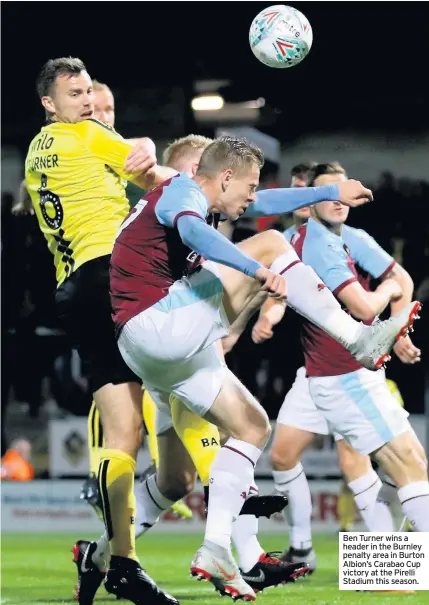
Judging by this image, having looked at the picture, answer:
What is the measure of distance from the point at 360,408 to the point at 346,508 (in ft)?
13.0

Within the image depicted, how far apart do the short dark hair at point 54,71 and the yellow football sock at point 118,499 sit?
1.49 metres

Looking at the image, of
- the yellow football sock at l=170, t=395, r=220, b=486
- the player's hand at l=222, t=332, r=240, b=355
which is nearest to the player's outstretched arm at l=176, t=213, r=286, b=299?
the yellow football sock at l=170, t=395, r=220, b=486

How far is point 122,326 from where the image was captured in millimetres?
3975

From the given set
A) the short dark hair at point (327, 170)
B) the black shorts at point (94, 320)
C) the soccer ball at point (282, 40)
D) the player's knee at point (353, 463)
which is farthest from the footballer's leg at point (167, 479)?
the short dark hair at point (327, 170)

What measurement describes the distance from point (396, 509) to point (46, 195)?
3301 millimetres

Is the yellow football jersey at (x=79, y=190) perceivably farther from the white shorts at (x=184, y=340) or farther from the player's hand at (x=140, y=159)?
the white shorts at (x=184, y=340)

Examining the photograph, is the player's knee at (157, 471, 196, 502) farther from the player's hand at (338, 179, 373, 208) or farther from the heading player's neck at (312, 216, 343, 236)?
the heading player's neck at (312, 216, 343, 236)

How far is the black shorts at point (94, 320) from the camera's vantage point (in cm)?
438

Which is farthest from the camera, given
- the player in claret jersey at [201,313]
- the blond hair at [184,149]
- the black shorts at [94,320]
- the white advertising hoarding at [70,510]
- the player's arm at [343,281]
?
the white advertising hoarding at [70,510]

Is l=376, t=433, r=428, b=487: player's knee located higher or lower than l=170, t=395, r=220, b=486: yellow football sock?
lower

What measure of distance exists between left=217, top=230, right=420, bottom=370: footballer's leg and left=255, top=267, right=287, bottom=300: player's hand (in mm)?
479

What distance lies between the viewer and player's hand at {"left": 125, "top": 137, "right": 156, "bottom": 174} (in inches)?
166

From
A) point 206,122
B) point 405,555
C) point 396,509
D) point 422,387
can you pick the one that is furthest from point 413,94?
point 405,555

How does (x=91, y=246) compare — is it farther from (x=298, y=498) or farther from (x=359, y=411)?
(x=298, y=498)
